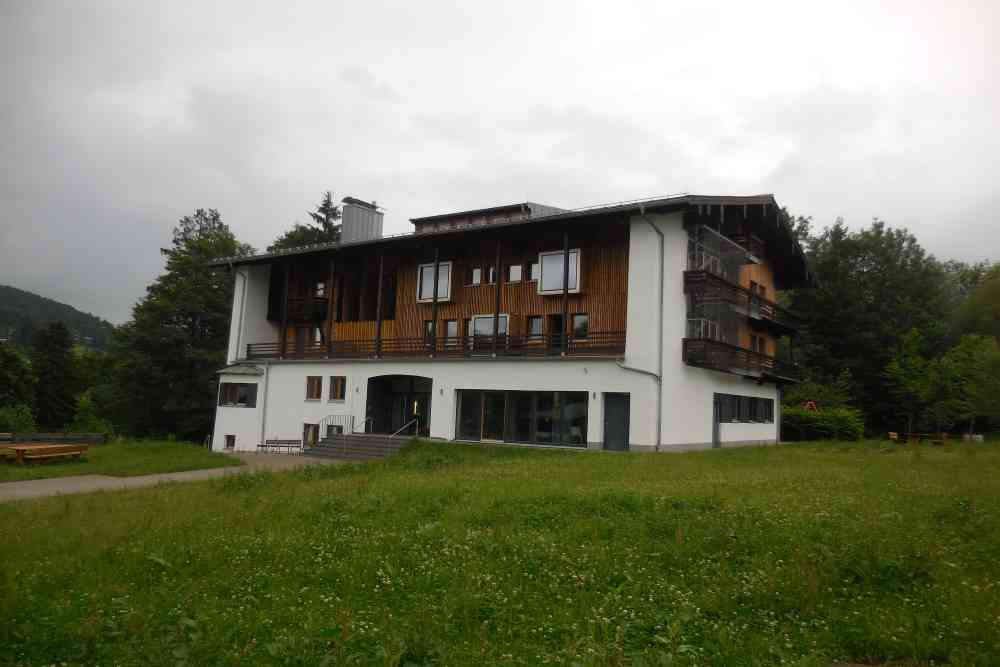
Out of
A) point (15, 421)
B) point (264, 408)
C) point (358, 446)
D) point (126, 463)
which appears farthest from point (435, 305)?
point (15, 421)

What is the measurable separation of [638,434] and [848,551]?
54.7ft

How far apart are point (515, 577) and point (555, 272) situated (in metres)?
21.2

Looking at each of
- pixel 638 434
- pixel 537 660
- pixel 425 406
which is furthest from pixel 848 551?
pixel 425 406

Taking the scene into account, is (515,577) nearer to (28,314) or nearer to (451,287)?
(451,287)

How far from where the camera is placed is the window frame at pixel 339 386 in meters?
32.9

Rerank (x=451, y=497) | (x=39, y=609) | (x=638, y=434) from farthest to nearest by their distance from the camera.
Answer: (x=638, y=434), (x=451, y=497), (x=39, y=609)

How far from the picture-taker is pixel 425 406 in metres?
32.3

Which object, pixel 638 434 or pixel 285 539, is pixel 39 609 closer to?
pixel 285 539

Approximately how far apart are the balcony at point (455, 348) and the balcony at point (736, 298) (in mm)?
3510

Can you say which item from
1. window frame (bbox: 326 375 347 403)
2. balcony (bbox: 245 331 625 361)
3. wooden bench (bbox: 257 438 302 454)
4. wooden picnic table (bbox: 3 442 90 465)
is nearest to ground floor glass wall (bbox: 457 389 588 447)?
balcony (bbox: 245 331 625 361)

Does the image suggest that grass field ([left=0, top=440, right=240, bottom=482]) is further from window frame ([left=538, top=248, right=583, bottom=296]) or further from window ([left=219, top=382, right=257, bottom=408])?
window frame ([left=538, top=248, right=583, bottom=296])

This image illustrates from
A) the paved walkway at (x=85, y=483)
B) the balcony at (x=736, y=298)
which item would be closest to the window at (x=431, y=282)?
the balcony at (x=736, y=298)

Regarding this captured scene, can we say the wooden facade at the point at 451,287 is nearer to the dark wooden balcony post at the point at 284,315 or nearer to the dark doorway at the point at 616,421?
the dark wooden balcony post at the point at 284,315

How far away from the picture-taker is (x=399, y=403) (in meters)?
33.3
